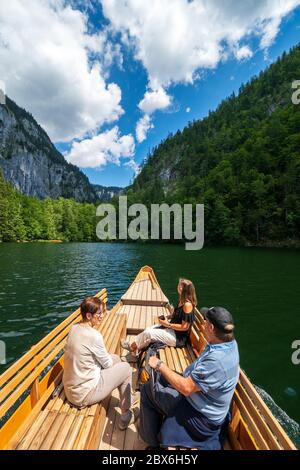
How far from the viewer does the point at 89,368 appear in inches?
136

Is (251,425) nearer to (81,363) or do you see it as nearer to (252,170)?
(81,363)

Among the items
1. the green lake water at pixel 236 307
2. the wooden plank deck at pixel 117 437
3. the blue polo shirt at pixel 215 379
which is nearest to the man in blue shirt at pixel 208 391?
the blue polo shirt at pixel 215 379

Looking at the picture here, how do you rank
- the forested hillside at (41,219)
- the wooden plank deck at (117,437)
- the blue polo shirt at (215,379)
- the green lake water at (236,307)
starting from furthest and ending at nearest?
Result: the forested hillside at (41,219)
the green lake water at (236,307)
the wooden plank deck at (117,437)
the blue polo shirt at (215,379)

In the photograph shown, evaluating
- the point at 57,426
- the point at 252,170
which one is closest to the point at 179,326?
the point at 57,426

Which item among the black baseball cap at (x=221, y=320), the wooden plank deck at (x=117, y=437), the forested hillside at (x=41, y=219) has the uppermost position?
the forested hillside at (x=41, y=219)

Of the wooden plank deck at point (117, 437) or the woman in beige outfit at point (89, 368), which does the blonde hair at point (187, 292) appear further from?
the wooden plank deck at point (117, 437)

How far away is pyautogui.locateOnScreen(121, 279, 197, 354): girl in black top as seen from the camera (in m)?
5.49

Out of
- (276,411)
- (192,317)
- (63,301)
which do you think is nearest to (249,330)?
(276,411)

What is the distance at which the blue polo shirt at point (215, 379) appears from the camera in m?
2.65

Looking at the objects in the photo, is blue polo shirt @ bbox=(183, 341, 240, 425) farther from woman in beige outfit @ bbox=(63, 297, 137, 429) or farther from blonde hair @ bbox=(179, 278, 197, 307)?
blonde hair @ bbox=(179, 278, 197, 307)

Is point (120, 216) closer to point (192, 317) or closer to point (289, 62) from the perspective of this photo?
point (192, 317)

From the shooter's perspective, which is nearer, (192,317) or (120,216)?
(192,317)

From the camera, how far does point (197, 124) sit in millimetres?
165875
